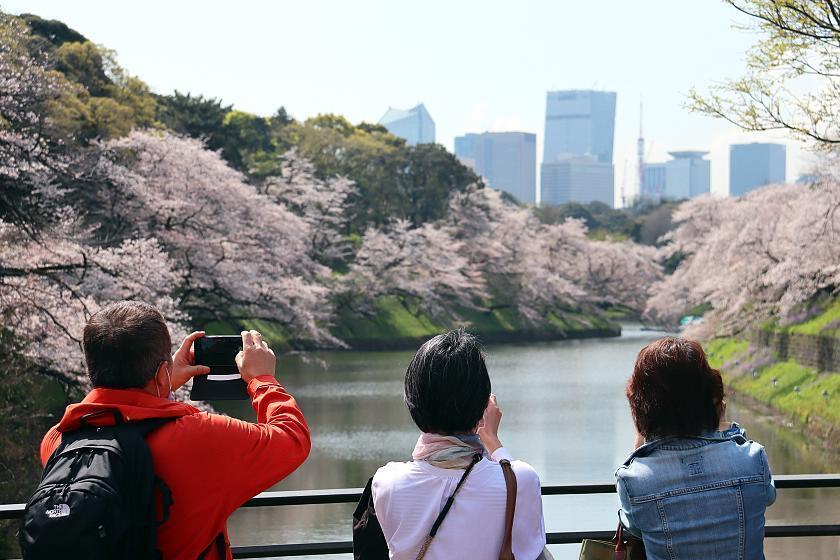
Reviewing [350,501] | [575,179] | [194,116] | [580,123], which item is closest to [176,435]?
[350,501]

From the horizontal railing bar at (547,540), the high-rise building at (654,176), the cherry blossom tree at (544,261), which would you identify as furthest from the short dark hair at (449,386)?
the high-rise building at (654,176)

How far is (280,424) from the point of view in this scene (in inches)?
67.6

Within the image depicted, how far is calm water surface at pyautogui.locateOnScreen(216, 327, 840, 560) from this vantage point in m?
8.12

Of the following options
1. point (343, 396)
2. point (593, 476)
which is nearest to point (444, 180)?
point (343, 396)

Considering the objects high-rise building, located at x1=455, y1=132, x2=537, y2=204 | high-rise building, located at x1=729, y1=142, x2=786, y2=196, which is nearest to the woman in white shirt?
high-rise building, located at x1=455, y1=132, x2=537, y2=204

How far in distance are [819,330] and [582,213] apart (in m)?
46.1

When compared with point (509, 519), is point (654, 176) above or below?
above

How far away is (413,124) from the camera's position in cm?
13388

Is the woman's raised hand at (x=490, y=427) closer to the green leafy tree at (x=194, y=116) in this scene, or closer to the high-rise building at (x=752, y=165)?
the green leafy tree at (x=194, y=116)

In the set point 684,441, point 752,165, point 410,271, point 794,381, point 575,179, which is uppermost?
point 752,165

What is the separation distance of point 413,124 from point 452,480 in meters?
134

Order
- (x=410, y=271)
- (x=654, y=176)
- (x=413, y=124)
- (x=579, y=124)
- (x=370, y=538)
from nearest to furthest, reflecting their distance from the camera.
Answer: (x=370, y=538) → (x=410, y=271) → (x=413, y=124) → (x=654, y=176) → (x=579, y=124)

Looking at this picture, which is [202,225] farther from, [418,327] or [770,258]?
[418,327]

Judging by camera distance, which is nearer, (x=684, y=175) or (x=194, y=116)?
(x=194, y=116)
